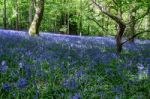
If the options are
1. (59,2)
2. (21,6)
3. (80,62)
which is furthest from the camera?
(21,6)

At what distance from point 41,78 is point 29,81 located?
0.54m

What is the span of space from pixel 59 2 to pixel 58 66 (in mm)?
51531

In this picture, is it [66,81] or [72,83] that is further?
[66,81]

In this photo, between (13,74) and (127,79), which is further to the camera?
(127,79)

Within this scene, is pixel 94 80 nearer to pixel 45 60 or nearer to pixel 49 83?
pixel 49 83

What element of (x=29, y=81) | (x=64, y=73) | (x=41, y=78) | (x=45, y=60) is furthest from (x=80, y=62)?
(x=29, y=81)

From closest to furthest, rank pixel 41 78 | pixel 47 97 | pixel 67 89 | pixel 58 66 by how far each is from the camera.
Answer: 1. pixel 47 97
2. pixel 67 89
3. pixel 41 78
4. pixel 58 66

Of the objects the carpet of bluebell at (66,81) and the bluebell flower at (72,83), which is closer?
the carpet of bluebell at (66,81)

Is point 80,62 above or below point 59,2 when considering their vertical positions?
below

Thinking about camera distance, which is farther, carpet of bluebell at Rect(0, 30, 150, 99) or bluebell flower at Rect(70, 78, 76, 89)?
bluebell flower at Rect(70, 78, 76, 89)

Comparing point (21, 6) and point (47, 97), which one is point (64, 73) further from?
point (21, 6)

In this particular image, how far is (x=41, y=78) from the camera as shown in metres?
5.98

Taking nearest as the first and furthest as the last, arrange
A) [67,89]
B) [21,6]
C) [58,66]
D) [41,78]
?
[67,89]
[41,78]
[58,66]
[21,6]

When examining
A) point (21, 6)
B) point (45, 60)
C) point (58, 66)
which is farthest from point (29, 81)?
point (21, 6)
